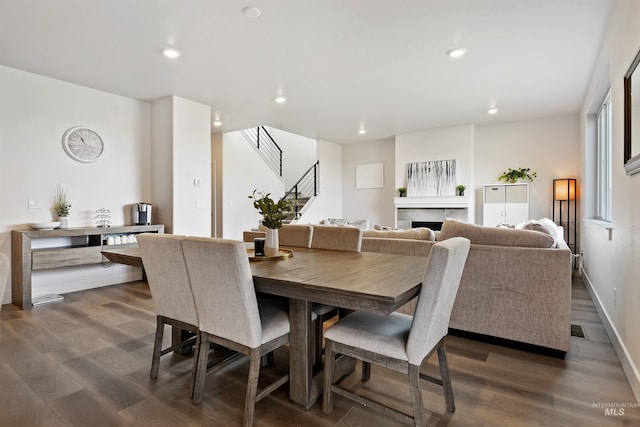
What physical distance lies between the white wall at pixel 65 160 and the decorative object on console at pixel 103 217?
6 cm

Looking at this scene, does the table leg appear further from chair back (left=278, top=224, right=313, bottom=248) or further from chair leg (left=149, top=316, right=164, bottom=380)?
chair back (left=278, top=224, right=313, bottom=248)

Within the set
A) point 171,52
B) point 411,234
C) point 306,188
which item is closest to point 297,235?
point 411,234

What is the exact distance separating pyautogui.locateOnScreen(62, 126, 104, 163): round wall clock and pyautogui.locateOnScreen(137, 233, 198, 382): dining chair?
124 inches

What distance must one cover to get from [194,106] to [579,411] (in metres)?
5.17

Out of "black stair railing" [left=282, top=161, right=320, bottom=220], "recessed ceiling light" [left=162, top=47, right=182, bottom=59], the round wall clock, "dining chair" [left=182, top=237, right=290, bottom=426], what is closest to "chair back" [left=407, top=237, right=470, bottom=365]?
"dining chair" [left=182, top=237, right=290, bottom=426]

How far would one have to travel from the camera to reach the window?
4.08 meters

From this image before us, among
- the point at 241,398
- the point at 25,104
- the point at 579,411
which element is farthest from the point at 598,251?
the point at 25,104

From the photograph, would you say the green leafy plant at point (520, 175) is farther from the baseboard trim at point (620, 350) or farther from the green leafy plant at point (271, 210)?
the green leafy plant at point (271, 210)

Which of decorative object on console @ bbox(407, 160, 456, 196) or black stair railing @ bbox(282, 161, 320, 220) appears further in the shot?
black stair railing @ bbox(282, 161, 320, 220)

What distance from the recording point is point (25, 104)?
3.79 m

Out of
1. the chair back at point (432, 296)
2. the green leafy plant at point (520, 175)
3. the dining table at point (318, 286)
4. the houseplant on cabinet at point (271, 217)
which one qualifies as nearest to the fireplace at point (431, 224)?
the green leafy plant at point (520, 175)

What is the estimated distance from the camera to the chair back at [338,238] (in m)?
2.63

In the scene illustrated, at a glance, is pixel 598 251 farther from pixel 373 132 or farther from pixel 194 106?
pixel 194 106

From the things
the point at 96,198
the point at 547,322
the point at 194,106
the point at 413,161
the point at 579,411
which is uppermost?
the point at 194,106
